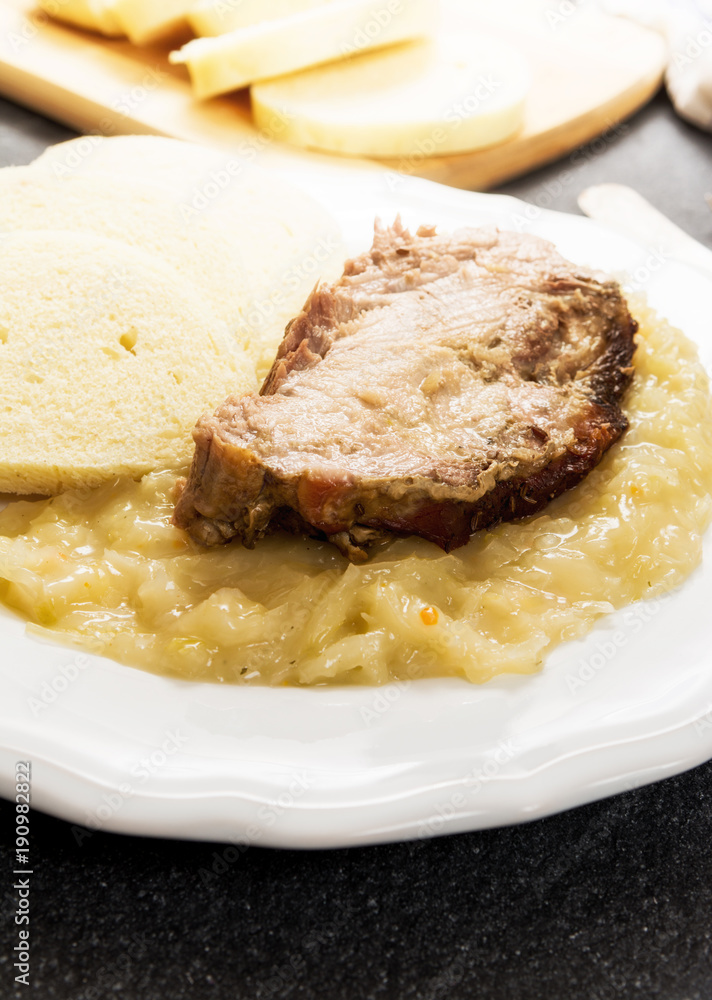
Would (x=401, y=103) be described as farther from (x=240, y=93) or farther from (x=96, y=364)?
(x=96, y=364)

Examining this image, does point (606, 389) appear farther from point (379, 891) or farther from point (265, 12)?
point (265, 12)

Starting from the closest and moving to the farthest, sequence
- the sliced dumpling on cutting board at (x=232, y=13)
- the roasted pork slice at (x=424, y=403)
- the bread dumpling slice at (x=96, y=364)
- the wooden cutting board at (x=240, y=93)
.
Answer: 1. the roasted pork slice at (x=424, y=403)
2. the bread dumpling slice at (x=96, y=364)
3. the wooden cutting board at (x=240, y=93)
4. the sliced dumpling on cutting board at (x=232, y=13)

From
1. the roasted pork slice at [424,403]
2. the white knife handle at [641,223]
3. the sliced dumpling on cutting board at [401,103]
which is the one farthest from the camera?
the sliced dumpling on cutting board at [401,103]

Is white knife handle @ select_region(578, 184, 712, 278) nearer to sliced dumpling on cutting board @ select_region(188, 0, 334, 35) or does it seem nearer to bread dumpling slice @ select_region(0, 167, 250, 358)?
bread dumpling slice @ select_region(0, 167, 250, 358)

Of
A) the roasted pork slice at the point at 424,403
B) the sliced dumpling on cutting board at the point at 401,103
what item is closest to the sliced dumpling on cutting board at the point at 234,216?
the roasted pork slice at the point at 424,403

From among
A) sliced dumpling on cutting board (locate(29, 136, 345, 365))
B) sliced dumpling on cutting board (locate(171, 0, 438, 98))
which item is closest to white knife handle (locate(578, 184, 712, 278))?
sliced dumpling on cutting board (locate(29, 136, 345, 365))

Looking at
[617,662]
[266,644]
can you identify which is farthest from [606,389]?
[266,644]

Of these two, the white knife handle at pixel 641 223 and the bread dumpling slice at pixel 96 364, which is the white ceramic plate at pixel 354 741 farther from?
the white knife handle at pixel 641 223
